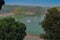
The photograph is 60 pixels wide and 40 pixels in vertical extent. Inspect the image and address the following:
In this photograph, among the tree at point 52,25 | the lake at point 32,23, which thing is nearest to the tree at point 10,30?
the tree at point 52,25

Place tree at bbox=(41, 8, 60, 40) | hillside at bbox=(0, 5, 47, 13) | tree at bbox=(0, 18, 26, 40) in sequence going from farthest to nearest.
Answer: hillside at bbox=(0, 5, 47, 13), tree at bbox=(41, 8, 60, 40), tree at bbox=(0, 18, 26, 40)

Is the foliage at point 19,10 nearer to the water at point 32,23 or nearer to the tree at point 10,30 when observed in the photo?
the water at point 32,23

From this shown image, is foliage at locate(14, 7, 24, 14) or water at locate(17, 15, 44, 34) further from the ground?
foliage at locate(14, 7, 24, 14)

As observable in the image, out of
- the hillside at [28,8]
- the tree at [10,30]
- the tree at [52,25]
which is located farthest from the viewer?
the hillside at [28,8]

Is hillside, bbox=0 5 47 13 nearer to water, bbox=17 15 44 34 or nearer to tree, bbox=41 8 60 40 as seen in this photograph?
water, bbox=17 15 44 34

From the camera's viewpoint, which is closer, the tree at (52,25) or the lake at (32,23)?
the tree at (52,25)

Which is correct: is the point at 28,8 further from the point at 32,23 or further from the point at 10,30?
the point at 10,30

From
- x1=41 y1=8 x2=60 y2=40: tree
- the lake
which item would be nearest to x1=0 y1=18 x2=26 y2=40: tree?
x1=41 y1=8 x2=60 y2=40: tree

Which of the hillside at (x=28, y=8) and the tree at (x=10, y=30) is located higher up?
the hillside at (x=28, y=8)

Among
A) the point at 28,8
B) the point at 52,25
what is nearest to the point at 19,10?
the point at 28,8
